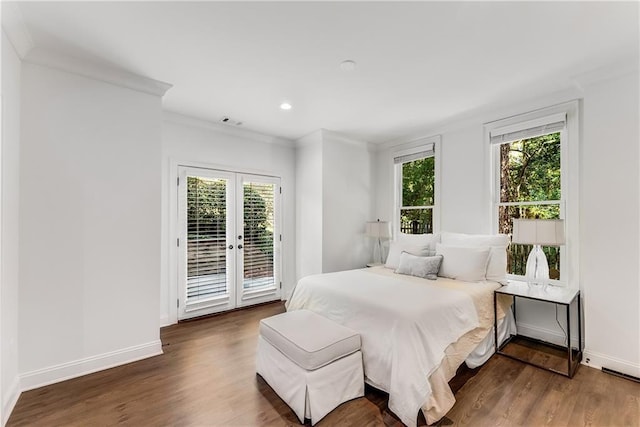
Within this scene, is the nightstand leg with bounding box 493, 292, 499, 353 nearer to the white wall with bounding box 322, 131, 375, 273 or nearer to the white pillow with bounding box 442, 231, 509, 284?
the white pillow with bounding box 442, 231, 509, 284

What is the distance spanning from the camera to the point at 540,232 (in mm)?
2730

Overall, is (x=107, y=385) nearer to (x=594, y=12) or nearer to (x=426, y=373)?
(x=426, y=373)

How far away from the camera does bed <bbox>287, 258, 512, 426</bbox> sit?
1.92 m

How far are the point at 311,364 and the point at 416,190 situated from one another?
10.9 ft

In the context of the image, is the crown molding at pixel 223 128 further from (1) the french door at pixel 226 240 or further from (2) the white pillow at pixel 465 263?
(2) the white pillow at pixel 465 263

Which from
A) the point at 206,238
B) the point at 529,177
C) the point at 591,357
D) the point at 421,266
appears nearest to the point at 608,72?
the point at 529,177

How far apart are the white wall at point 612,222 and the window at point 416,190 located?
68.3 inches

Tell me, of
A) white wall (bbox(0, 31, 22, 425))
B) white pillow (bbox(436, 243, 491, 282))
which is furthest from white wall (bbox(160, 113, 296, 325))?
white pillow (bbox(436, 243, 491, 282))

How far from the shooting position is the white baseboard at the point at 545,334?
2.87 metres

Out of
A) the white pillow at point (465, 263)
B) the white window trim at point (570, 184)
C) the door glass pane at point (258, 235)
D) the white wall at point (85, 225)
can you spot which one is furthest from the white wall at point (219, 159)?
the white window trim at point (570, 184)

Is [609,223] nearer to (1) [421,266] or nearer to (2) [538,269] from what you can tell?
(2) [538,269]

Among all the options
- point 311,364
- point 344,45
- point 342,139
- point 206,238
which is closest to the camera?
point 311,364

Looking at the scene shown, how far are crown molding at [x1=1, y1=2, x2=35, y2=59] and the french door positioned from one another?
1.78 meters

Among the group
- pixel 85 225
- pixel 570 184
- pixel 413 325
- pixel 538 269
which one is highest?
pixel 570 184
